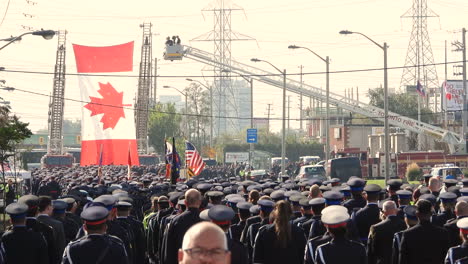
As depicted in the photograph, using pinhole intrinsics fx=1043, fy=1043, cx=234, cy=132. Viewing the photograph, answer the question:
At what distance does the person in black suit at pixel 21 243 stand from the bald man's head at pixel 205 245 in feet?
19.6

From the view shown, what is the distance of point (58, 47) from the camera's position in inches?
4409

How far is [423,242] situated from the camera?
33.7 ft

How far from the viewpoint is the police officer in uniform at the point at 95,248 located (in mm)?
8203

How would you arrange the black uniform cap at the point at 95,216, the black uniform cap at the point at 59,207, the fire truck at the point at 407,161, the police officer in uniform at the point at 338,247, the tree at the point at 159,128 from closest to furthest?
the black uniform cap at the point at 95,216
the police officer in uniform at the point at 338,247
the black uniform cap at the point at 59,207
the fire truck at the point at 407,161
the tree at the point at 159,128

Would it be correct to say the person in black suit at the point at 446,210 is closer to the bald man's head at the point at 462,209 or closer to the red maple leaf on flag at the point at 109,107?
the bald man's head at the point at 462,209

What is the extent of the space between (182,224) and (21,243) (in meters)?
1.63

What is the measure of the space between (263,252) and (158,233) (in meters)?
4.94

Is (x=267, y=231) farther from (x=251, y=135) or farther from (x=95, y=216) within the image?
(x=251, y=135)

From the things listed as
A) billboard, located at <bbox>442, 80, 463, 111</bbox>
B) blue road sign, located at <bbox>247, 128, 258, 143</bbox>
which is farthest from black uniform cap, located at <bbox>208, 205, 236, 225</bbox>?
billboard, located at <bbox>442, 80, 463, 111</bbox>

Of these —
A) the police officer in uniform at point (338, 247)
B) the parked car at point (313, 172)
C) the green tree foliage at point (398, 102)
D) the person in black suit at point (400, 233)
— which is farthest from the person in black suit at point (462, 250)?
the green tree foliage at point (398, 102)

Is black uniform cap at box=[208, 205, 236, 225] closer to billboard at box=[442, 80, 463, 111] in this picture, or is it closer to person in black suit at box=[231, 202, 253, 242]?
person in black suit at box=[231, 202, 253, 242]

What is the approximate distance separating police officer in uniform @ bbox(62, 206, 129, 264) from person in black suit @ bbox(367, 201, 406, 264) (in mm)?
3736

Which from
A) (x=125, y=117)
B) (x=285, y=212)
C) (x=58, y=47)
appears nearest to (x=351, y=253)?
(x=285, y=212)

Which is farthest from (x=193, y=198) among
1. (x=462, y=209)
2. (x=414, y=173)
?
(x=414, y=173)
